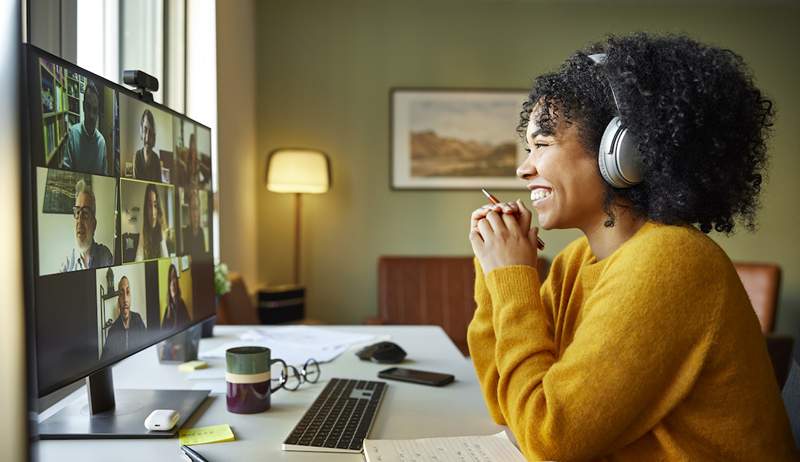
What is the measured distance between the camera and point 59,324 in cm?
81

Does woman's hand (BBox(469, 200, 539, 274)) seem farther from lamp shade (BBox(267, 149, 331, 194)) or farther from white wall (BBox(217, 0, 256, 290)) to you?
lamp shade (BBox(267, 149, 331, 194))

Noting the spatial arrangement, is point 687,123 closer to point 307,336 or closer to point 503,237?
point 503,237

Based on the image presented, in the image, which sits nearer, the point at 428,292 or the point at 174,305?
the point at 174,305

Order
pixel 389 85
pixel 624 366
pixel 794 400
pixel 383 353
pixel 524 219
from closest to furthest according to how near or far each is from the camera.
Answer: pixel 624 366 → pixel 794 400 → pixel 524 219 → pixel 383 353 → pixel 389 85

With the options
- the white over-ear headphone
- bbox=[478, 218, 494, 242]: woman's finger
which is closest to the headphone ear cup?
the white over-ear headphone

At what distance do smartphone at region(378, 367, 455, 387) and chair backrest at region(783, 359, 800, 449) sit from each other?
634mm

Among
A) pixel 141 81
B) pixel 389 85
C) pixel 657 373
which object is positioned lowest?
pixel 657 373

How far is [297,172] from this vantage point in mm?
3627

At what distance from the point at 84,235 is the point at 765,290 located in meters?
3.48

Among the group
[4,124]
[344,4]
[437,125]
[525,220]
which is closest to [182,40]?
[344,4]

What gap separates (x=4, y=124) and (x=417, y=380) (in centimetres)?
107

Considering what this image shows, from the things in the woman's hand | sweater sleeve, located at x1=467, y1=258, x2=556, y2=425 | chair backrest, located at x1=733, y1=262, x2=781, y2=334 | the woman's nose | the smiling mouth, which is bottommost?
chair backrest, located at x1=733, y1=262, x2=781, y2=334

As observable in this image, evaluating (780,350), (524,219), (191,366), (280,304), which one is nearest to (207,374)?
(191,366)

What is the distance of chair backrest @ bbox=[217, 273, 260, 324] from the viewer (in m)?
2.34
